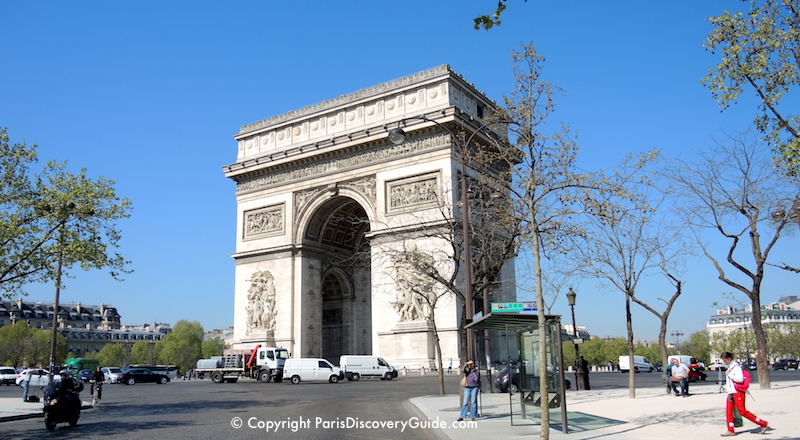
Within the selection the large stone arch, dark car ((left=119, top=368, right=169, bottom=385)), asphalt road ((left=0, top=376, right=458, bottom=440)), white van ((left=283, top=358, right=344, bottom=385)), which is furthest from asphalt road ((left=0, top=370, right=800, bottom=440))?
dark car ((left=119, top=368, right=169, bottom=385))

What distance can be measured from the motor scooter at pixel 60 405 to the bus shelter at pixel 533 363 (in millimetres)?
8236

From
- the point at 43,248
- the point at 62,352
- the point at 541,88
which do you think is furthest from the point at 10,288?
the point at 62,352

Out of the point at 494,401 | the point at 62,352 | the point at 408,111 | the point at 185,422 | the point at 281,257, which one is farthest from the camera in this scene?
the point at 62,352

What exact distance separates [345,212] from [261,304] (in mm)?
7427

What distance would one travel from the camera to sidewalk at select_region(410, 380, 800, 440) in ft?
33.2

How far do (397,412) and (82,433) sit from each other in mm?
6687

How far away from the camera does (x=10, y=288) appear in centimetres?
1961

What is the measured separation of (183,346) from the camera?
360ft

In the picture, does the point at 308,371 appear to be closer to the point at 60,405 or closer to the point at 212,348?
the point at 60,405

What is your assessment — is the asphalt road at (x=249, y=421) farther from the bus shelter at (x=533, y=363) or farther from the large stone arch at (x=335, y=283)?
the large stone arch at (x=335, y=283)

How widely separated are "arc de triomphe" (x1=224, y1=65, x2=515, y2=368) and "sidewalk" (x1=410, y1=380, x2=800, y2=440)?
14693mm

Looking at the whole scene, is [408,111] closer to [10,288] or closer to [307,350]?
[307,350]

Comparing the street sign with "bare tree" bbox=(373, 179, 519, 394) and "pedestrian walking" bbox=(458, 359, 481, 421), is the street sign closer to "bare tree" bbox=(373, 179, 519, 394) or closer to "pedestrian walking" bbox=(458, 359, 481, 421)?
"pedestrian walking" bbox=(458, 359, 481, 421)

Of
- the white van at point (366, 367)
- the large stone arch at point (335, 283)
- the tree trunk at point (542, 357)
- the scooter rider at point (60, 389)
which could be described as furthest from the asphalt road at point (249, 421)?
the large stone arch at point (335, 283)
